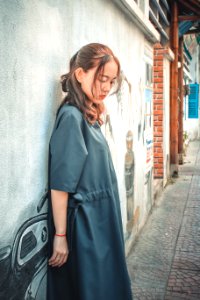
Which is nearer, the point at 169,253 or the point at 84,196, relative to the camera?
the point at 84,196

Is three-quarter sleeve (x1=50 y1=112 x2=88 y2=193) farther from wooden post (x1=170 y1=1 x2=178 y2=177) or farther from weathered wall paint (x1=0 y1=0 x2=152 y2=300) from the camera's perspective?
wooden post (x1=170 y1=1 x2=178 y2=177)

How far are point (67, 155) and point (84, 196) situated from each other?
245 mm

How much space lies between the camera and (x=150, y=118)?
536cm

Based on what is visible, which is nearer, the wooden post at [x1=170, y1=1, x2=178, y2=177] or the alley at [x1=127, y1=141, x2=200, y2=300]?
the alley at [x1=127, y1=141, x2=200, y2=300]

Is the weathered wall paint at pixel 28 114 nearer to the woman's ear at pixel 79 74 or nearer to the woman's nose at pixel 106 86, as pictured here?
the woman's ear at pixel 79 74

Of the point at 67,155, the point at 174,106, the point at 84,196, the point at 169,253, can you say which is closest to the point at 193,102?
the point at 174,106

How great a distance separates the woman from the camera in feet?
5.91

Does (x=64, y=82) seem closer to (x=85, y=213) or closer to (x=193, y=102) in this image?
(x=85, y=213)

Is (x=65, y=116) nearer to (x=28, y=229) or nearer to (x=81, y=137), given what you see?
(x=81, y=137)

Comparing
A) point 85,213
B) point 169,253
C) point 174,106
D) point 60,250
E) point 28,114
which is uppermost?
point 28,114

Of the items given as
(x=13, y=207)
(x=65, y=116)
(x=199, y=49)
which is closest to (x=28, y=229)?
(x=13, y=207)

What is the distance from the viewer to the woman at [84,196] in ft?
5.91

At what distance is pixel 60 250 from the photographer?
188 centimetres

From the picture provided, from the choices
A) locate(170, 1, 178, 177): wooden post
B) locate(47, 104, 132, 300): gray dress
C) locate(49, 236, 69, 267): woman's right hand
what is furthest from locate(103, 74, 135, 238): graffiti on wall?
locate(170, 1, 178, 177): wooden post
